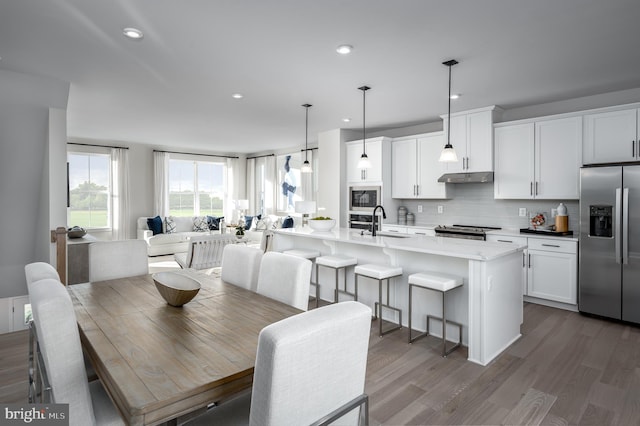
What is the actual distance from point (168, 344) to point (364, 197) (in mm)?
5032

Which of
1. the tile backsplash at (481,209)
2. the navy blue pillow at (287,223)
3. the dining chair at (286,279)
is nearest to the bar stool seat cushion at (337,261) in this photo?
the dining chair at (286,279)

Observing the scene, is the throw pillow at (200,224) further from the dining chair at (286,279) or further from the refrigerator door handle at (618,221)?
the refrigerator door handle at (618,221)

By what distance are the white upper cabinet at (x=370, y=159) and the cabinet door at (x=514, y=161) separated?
1.81m

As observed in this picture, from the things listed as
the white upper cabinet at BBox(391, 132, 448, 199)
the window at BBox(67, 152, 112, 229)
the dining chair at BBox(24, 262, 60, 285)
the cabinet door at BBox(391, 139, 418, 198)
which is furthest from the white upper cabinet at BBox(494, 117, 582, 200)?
the window at BBox(67, 152, 112, 229)

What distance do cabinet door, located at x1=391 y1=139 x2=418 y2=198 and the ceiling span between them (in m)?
0.76

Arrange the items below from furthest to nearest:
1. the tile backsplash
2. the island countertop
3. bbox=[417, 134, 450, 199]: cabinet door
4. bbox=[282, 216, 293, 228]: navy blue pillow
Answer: bbox=[282, 216, 293, 228]: navy blue pillow, bbox=[417, 134, 450, 199]: cabinet door, the tile backsplash, the island countertop

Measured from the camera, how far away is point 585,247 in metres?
3.95

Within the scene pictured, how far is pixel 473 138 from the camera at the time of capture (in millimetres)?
5078

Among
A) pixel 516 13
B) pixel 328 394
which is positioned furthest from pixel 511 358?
pixel 516 13

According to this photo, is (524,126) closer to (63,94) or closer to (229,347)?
(229,347)

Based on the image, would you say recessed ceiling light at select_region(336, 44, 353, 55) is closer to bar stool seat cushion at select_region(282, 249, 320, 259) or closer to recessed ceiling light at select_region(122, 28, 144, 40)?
recessed ceiling light at select_region(122, 28, 144, 40)

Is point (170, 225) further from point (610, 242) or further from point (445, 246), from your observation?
point (610, 242)

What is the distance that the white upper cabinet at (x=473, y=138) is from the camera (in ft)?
16.2

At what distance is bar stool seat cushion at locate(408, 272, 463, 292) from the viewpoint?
2905 mm
